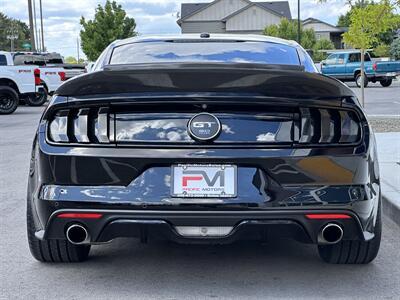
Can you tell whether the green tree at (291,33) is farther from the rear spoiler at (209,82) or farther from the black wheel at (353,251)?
the rear spoiler at (209,82)

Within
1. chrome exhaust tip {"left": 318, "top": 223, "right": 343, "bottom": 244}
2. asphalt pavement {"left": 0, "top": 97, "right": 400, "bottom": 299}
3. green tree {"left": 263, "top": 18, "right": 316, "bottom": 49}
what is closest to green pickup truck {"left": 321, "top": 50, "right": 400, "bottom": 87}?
asphalt pavement {"left": 0, "top": 97, "right": 400, "bottom": 299}

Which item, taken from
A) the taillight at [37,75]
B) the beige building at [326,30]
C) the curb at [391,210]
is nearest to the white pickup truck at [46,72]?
the taillight at [37,75]

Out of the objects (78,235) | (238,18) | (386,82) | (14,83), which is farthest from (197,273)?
(238,18)

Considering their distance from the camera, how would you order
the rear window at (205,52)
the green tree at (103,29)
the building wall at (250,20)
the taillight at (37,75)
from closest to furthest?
the rear window at (205,52), the taillight at (37,75), the green tree at (103,29), the building wall at (250,20)

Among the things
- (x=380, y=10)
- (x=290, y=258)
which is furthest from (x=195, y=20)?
(x=290, y=258)

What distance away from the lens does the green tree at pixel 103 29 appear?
60125 millimetres

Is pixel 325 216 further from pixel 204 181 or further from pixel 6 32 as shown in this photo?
pixel 6 32

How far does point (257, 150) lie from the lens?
3.84m

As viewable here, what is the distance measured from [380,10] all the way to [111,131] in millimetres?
13276

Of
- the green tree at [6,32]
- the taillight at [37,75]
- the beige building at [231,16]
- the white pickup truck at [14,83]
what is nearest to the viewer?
the white pickup truck at [14,83]

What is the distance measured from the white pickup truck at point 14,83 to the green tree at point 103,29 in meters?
39.7

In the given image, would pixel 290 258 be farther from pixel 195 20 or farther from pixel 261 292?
pixel 195 20

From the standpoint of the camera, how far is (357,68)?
113 ft

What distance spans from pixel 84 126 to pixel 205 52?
4.29 feet
